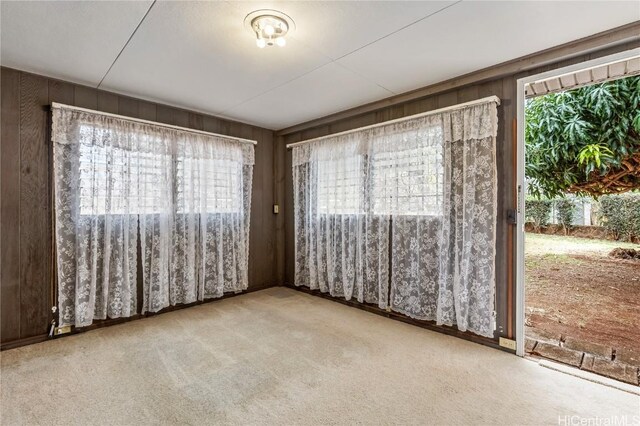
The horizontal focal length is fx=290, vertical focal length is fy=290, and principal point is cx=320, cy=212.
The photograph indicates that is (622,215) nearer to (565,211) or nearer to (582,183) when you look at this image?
(565,211)

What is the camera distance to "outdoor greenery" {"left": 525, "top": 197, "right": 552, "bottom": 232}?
22.4ft

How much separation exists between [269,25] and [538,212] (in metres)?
7.69

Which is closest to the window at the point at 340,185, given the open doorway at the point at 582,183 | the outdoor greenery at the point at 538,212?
the open doorway at the point at 582,183

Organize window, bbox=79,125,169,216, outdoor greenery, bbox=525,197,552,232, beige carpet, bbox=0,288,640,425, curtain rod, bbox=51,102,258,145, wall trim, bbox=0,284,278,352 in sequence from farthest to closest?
outdoor greenery, bbox=525,197,552,232, window, bbox=79,125,169,216, curtain rod, bbox=51,102,258,145, wall trim, bbox=0,284,278,352, beige carpet, bbox=0,288,640,425

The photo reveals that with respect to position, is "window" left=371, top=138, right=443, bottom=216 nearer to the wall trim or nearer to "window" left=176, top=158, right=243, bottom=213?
"window" left=176, top=158, right=243, bottom=213

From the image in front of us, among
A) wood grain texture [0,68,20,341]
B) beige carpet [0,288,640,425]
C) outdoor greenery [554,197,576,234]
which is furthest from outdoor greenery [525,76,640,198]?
wood grain texture [0,68,20,341]

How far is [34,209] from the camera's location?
8.27ft

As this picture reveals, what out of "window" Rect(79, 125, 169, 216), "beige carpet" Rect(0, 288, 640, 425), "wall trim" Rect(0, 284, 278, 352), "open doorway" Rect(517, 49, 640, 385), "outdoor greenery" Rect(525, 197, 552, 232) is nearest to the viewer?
"beige carpet" Rect(0, 288, 640, 425)

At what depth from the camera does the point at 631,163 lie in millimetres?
3129

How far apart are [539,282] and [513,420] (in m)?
4.01

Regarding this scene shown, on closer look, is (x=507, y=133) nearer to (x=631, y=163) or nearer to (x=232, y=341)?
(x=631, y=163)

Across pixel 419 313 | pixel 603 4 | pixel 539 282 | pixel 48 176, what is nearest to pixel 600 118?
pixel 603 4

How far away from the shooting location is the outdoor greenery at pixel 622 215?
554cm

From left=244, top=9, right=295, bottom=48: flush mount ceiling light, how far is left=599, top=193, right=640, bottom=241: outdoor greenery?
284 inches
